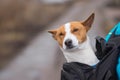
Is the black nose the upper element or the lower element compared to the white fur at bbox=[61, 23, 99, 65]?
upper

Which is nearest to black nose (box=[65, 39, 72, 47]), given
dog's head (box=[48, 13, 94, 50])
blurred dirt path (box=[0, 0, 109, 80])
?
dog's head (box=[48, 13, 94, 50])

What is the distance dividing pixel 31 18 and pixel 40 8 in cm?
56

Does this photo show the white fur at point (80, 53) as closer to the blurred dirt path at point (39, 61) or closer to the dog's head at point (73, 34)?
the dog's head at point (73, 34)

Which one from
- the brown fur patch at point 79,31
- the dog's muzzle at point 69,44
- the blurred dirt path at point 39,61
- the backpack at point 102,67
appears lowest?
the blurred dirt path at point 39,61

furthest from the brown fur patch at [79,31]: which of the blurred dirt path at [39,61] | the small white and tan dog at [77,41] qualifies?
the blurred dirt path at [39,61]

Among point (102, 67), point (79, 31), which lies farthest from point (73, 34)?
point (102, 67)

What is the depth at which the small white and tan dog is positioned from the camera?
1.10 meters

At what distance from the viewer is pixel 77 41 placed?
3.59 feet

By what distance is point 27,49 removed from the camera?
604 centimetres

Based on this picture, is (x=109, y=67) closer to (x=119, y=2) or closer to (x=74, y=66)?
Result: (x=74, y=66)

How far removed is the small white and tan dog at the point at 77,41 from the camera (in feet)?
3.61

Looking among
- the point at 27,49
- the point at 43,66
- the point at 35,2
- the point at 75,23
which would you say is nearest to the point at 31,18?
the point at 35,2

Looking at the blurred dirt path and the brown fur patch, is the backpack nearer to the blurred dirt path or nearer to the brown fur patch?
the brown fur patch

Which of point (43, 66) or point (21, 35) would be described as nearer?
point (43, 66)
